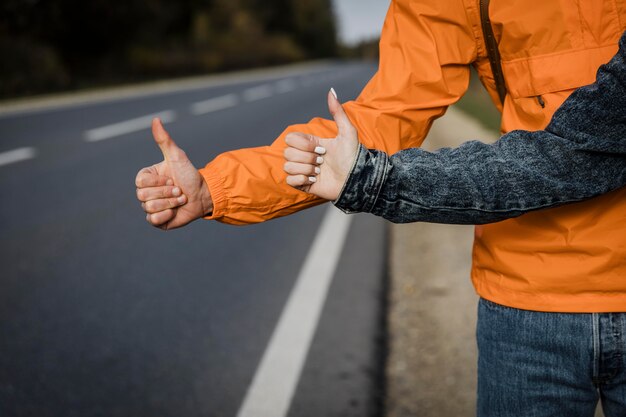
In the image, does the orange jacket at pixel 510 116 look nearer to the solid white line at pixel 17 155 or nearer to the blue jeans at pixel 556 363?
the blue jeans at pixel 556 363

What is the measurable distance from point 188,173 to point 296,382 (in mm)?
1758

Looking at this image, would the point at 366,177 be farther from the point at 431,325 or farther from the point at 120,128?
the point at 120,128

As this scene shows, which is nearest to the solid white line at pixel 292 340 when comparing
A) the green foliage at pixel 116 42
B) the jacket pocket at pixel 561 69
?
the jacket pocket at pixel 561 69

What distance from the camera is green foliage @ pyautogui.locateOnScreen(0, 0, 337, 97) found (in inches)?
699

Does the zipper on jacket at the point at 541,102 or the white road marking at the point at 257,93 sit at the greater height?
the white road marking at the point at 257,93

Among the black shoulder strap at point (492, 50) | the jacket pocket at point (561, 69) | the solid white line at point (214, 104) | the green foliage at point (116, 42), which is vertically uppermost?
the green foliage at point (116, 42)

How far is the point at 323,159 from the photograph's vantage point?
44.9 inches

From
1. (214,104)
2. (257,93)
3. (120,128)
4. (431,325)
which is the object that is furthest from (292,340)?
(257,93)

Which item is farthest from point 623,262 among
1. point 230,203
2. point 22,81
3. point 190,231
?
point 22,81

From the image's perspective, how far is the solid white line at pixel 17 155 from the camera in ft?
24.3

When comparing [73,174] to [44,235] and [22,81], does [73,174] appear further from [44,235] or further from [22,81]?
Answer: [22,81]

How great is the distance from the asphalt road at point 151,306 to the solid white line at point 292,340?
1.7 inches

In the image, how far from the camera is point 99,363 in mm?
3020

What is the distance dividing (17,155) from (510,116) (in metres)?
7.50
